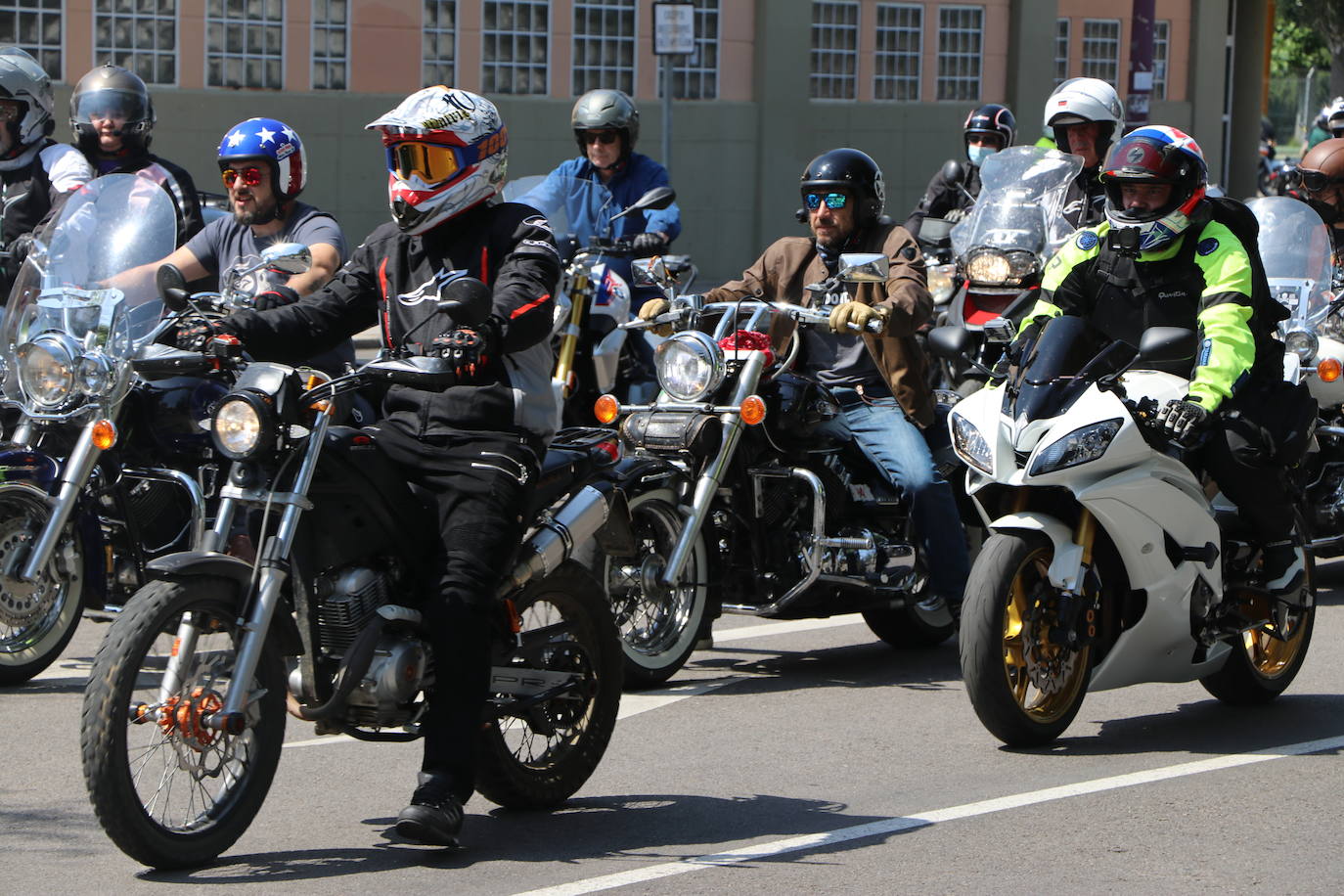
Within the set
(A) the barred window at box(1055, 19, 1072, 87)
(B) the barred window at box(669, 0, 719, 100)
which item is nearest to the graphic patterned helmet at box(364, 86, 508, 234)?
(B) the barred window at box(669, 0, 719, 100)

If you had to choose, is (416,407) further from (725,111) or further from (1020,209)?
(725,111)

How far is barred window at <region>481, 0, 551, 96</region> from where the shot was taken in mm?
21891

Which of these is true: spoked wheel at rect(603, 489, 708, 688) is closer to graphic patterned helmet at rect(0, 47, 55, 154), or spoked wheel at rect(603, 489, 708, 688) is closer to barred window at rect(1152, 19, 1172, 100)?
graphic patterned helmet at rect(0, 47, 55, 154)

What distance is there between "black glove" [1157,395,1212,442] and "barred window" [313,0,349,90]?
50.8 ft

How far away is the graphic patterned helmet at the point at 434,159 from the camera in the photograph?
18.4 ft

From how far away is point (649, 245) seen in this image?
10664mm

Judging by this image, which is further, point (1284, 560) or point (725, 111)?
point (725, 111)

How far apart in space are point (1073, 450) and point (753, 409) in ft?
4.76

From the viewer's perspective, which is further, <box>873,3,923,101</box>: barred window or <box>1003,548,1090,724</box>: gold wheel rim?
<box>873,3,923,101</box>: barred window

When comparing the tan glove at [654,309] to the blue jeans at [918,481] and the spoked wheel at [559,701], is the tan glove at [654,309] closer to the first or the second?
the blue jeans at [918,481]

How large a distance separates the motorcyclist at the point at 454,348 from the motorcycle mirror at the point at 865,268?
163 cm

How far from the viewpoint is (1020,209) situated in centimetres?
1044

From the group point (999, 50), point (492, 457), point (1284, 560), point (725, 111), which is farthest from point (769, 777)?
point (999, 50)

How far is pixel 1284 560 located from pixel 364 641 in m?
3.43
